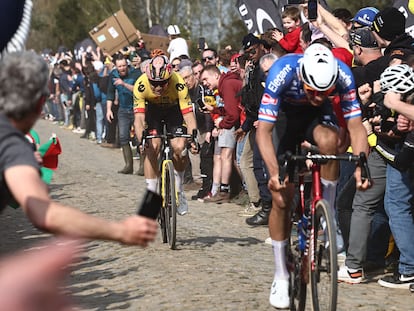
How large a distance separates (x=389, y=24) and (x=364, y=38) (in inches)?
17.4

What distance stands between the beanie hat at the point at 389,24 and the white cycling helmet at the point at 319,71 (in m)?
2.33

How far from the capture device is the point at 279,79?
5.74m

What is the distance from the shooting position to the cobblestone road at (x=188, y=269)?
6.68 m

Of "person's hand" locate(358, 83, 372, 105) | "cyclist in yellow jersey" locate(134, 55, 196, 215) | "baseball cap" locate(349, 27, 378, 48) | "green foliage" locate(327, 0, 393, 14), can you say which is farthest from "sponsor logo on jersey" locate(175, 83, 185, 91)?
"green foliage" locate(327, 0, 393, 14)

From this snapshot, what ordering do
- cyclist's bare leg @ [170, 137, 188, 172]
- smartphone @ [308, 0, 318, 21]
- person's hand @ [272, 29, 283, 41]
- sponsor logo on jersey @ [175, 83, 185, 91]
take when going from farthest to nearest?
person's hand @ [272, 29, 283, 41] < sponsor logo on jersey @ [175, 83, 185, 91] < cyclist's bare leg @ [170, 137, 188, 172] < smartphone @ [308, 0, 318, 21]

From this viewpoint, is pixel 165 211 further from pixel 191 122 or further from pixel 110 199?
pixel 110 199

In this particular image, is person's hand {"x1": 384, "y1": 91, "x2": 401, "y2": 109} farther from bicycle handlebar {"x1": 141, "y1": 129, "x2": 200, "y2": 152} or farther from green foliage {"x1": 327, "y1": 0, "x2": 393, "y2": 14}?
green foliage {"x1": 327, "y1": 0, "x2": 393, "y2": 14}

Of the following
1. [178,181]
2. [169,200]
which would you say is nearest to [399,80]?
[169,200]

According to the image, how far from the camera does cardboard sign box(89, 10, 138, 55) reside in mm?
23156

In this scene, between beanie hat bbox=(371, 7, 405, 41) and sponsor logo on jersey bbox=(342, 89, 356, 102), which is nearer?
sponsor logo on jersey bbox=(342, 89, 356, 102)

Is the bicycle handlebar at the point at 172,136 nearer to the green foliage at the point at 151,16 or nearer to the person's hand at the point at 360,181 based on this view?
the person's hand at the point at 360,181

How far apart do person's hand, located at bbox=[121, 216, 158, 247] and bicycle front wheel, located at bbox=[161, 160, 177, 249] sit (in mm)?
5925

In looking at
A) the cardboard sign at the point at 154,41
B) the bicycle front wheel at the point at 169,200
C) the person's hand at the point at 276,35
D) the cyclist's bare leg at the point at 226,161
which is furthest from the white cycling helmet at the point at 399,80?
the cardboard sign at the point at 154,41

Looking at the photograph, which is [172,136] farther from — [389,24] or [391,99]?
[391,99]
